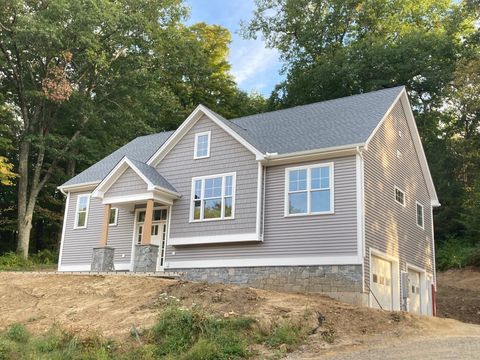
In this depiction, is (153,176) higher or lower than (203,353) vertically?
higher

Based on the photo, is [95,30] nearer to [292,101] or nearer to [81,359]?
[292,101]

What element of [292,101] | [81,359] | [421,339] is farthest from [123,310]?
[292,101]

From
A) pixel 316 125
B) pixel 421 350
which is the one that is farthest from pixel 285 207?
pixel 421 350

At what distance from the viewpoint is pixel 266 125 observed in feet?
64.8

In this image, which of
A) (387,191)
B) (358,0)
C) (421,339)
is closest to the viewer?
(421,339)

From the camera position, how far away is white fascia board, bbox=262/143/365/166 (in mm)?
14891

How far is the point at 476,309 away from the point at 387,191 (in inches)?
292

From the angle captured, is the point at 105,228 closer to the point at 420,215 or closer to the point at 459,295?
the point at 420,215

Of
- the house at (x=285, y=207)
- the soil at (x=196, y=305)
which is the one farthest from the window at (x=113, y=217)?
the soil at (x=196, y=305)

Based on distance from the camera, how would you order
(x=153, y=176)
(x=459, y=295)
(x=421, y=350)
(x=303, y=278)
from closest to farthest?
(x=421, y=350) → (x=303, y=278) → (x=153, y=176) → (x=459, y=295)

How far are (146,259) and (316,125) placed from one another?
7461 mm

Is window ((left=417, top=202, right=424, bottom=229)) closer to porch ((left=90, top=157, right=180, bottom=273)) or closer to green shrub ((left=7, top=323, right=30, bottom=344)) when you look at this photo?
porch ((left=90, top=157, right=180, bottom=273))

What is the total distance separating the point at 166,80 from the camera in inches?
1492

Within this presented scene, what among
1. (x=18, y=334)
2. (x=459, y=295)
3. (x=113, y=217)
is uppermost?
(x=113, y=217)
